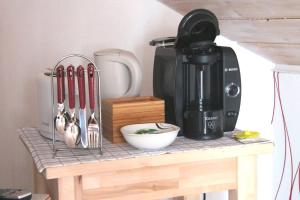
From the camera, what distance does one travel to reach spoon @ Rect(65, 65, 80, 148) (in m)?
1.38

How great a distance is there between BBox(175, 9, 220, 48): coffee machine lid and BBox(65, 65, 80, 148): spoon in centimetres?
38

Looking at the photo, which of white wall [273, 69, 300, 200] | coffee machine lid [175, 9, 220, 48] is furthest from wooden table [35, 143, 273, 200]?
white wall [273, 69, 300, 200]

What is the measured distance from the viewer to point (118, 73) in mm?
1654

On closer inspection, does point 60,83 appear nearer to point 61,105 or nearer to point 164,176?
point 61,105

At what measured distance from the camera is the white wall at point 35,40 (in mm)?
1874

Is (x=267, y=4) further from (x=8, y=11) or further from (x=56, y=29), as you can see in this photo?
(x=8, y=11)

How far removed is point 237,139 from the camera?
4.99 feet

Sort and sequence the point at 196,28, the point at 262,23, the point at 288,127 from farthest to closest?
1. the point at 288,127
2. the point at 262,23
3. the point at 196,28

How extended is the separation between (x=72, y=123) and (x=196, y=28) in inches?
20.0

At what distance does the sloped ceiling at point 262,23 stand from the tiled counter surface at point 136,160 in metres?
0.41

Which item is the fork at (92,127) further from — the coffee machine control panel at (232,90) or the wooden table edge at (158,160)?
the coffee machine control panel at (232,90)

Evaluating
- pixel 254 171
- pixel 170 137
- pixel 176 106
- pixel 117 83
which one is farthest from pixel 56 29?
pixel 254 171

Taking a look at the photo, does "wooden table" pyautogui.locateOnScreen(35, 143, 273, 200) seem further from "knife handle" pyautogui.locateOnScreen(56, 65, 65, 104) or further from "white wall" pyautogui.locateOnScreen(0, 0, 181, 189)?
"white wall" pyautogui.locateOnScreen(0, 0, 181, 189)

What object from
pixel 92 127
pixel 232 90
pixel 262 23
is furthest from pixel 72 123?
pixel 262 23
